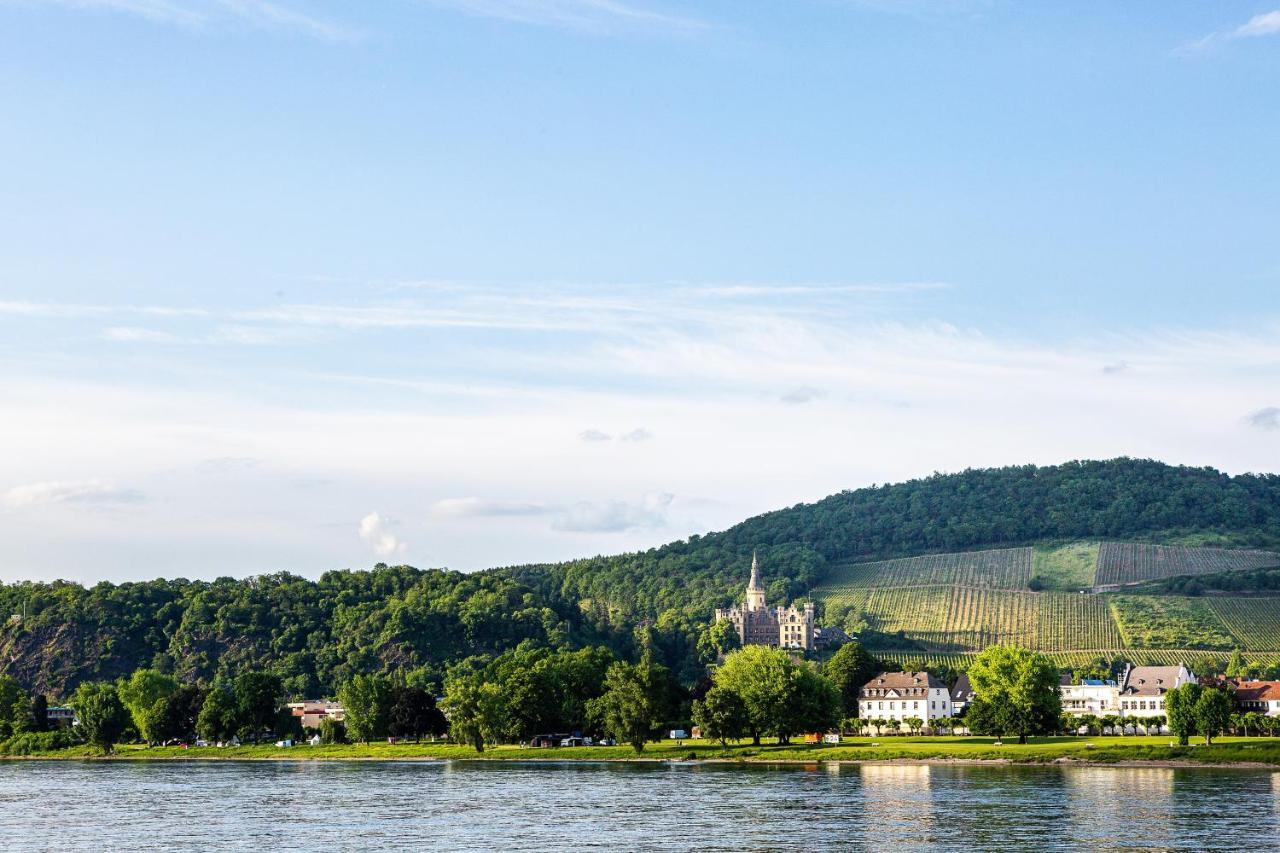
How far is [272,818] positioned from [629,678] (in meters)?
52.5

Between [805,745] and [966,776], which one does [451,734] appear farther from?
[966,776]

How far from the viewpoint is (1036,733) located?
13712cm

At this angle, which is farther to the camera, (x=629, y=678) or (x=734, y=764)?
(x=629, y=678)

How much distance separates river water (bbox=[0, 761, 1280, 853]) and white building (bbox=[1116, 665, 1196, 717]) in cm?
5944

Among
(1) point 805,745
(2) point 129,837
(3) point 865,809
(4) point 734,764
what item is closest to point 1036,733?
(1) point 805,745

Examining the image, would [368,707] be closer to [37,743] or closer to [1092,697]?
[37,743]

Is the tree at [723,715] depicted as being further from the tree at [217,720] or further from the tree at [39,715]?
the tree at [39,715]

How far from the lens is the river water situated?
73438 millimetres

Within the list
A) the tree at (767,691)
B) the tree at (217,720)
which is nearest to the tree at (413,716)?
the tree at (217,720)

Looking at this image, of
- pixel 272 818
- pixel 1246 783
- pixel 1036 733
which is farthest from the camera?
pixel 1036 733

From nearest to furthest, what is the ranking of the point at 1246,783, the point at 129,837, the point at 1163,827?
1. the point at 1163,827
2. the point at 129,837
3. the point at 1246,783

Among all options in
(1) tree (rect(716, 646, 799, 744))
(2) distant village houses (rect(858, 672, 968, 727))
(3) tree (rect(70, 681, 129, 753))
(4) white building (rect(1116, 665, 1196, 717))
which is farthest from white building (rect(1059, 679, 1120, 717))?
(3) tree (rect(70, 681, 129, 753))

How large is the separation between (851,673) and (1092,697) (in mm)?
27575

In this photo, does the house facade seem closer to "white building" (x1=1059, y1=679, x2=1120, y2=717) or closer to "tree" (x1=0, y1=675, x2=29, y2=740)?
"white building" (x1=1059, y1=679, x2=1120, y2=717)
